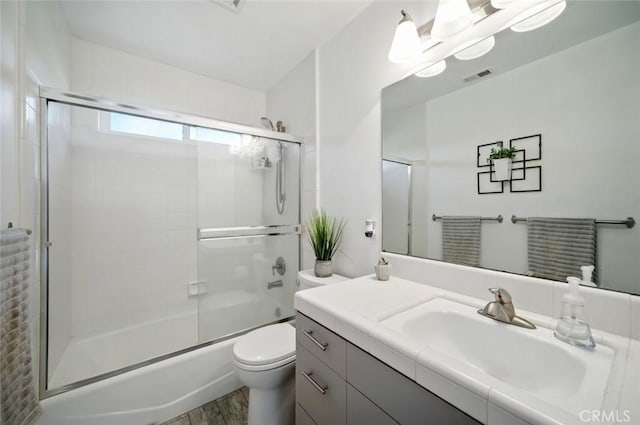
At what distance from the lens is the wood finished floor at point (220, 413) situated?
1.41m

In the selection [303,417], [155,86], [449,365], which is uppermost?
[155,86]

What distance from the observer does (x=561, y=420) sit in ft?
1.29

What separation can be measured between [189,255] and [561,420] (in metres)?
2.46

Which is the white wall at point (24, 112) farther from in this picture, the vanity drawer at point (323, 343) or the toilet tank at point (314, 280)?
the toilet tank at point (314, 280)

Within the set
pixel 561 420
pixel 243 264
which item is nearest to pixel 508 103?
pixel 561 420

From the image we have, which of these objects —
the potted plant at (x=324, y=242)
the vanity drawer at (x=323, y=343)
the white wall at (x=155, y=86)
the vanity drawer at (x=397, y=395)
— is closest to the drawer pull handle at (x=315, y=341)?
the vanity drawer at (x=323, y=343)

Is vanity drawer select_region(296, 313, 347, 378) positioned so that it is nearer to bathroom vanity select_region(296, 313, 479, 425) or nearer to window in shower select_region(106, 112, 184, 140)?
bathroom vanity select_region(296, 313, 479, 425)

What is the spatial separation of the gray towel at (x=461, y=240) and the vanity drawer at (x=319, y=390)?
70 centimetres

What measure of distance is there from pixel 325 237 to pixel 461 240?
0.82m

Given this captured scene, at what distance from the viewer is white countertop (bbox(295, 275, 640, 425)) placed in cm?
43

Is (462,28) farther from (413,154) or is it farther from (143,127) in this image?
(143,127)

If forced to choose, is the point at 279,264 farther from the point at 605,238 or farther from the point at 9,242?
the point at 605,238

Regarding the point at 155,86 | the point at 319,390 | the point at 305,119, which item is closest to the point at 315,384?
the point at 319,390

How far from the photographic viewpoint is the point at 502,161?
37.5 inches
